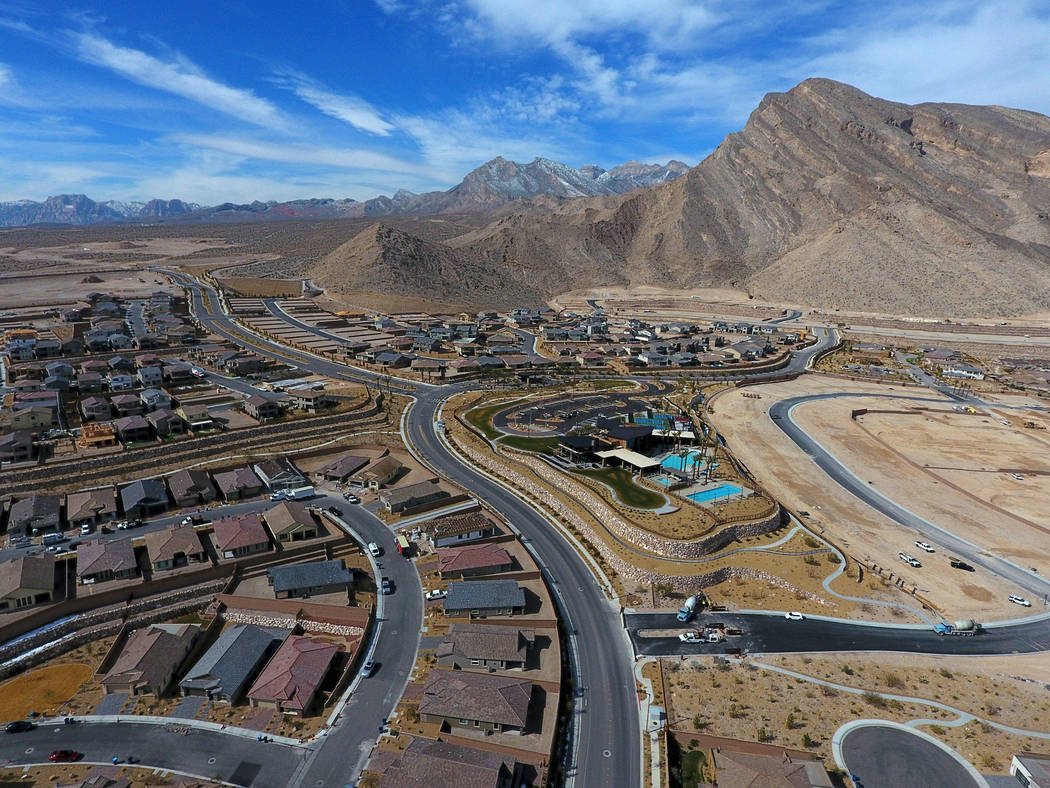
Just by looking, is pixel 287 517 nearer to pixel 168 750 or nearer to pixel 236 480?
pixel 236 480

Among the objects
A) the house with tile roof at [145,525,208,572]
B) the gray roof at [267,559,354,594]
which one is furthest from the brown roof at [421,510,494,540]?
the house with tile roof at [145,525,208,572]

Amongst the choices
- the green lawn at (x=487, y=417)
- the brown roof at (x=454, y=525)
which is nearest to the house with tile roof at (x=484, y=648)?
the brown roof at (x=454, y=525)

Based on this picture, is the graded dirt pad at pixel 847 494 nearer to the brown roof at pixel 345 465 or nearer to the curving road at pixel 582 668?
the curving road at pixel 582 668

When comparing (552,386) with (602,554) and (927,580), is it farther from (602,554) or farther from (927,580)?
(927,580)

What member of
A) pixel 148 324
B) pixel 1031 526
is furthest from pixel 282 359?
pixel 1031 526

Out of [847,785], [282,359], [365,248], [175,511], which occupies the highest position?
[365,248]

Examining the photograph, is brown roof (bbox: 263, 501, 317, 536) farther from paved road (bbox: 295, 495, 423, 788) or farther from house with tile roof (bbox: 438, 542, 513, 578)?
house with tile roof (bbox: 438, 542, 513, 578)

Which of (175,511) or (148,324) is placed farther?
(148,324)
